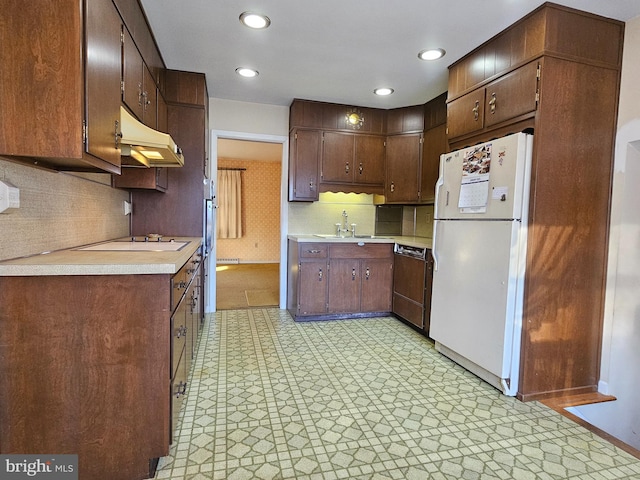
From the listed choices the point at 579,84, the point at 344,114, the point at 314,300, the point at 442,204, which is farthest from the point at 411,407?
the point at 344,114

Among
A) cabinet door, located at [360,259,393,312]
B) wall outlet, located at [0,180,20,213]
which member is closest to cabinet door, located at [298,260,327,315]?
cabinet door, located at [360,259,393,312]

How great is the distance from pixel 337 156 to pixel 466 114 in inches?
63.3

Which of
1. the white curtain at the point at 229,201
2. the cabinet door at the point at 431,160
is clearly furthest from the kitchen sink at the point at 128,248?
the white curtain at the point at 229,201

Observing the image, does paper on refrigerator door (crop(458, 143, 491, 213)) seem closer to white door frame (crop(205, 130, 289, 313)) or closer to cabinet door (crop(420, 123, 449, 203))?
cabinet door (crop(420, 123, 449, 203))

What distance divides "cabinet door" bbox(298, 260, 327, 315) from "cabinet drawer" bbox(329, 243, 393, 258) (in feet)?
0.60

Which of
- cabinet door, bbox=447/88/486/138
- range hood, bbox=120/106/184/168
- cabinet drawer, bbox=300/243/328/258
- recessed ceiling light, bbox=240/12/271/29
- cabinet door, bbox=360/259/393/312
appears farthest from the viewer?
cabinet door, bbox=360/259/393/312

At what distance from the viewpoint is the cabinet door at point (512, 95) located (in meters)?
2.12

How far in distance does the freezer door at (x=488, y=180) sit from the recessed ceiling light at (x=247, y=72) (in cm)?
186

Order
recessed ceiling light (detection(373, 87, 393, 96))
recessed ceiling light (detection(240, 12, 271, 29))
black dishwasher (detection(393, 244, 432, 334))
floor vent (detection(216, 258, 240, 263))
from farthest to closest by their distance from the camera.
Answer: floor vent (detection(216, 258, 240, 263))
recessed ceiling light (detection(373, 87, 393, 96))
black dishwasher (detection(393, 244, 432, 334))
recessed ceiling light (detection(240, 12, 271, 29))

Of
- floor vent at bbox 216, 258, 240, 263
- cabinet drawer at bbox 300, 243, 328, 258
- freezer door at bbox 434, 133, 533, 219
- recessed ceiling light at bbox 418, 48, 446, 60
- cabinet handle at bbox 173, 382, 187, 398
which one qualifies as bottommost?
floor vent at bbox 216, 258, 240, 263

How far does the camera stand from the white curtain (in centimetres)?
775

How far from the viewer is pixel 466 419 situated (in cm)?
196

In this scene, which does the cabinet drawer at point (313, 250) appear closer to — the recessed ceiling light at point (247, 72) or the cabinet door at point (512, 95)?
the recessed ceiling light at point (247, 72)

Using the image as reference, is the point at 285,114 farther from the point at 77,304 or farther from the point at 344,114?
the point at 77,304
